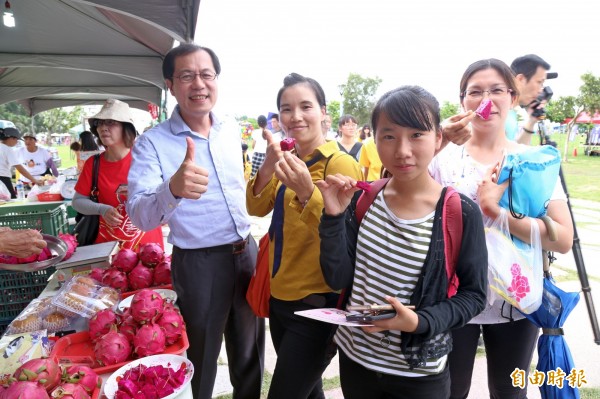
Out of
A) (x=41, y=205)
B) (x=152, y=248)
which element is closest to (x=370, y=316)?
(x=152, y=248)

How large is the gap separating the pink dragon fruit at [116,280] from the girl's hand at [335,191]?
4.46 ft

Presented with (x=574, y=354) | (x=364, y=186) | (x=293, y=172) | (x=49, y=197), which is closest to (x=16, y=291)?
(x=293, y=172)

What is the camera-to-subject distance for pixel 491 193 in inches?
62.4

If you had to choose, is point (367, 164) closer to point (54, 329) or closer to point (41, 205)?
point (41, 205)

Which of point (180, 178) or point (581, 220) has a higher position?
point (180, 178)

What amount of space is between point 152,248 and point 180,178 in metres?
1.02

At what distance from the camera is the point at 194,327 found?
200 cm

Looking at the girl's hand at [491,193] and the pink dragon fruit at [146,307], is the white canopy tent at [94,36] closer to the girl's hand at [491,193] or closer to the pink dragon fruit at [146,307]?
the pink dragon fruit at [146,307]

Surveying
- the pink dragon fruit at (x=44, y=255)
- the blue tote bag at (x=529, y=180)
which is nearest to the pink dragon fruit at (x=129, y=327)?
the pink dragon fruit at (x=44, y=255)

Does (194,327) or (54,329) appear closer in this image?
(54,329)

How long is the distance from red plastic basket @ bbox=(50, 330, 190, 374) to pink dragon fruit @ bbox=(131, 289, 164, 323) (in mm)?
149

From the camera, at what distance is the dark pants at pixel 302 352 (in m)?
1.65

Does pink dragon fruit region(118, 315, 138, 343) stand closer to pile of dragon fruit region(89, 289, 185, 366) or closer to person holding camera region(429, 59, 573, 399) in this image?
pile of dragon fruit region(89, 289, 185, 366)

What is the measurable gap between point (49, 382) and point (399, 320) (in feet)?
3.60
